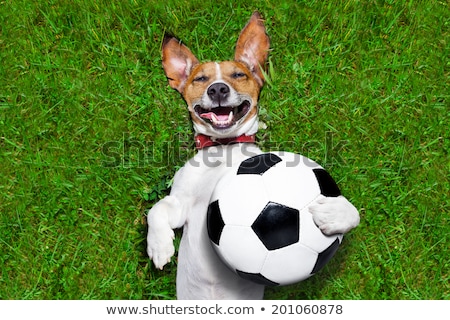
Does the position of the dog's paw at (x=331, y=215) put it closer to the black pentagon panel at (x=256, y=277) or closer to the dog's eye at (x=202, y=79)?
the black pentagon panel at (x=256, y=277)

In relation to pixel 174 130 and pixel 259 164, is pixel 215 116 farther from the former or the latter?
pixel 174 130

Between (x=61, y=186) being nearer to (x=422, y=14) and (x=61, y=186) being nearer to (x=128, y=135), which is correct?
(x=128, y=135)

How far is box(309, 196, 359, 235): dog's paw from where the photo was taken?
3.26 m

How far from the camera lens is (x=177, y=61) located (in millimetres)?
4309

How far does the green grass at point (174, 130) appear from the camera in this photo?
14.9 ft

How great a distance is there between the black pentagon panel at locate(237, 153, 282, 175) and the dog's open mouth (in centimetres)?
52

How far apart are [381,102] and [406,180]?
77cm

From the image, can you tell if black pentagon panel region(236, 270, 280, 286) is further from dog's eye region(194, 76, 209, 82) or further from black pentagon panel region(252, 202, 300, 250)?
dog's eye region(194, 76, 209, 82)

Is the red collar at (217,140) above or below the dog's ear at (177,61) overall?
below

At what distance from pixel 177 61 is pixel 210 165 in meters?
1.00

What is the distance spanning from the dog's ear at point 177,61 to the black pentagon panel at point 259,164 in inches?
47.3

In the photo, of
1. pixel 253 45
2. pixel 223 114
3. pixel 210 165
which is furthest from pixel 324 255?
pixel 253 45

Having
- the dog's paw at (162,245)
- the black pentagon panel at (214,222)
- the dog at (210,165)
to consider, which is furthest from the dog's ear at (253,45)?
the dog's paw at (162,245)
